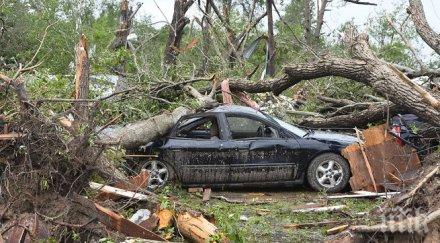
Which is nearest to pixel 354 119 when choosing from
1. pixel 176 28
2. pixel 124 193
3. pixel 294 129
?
→ pixel 294 129

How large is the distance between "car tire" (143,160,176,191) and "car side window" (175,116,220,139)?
23.8 inches

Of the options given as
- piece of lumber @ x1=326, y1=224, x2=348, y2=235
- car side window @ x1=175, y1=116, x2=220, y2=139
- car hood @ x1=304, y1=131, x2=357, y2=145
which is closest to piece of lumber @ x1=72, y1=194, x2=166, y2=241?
piece of lumber @ x1=326, y1=224, x2=348, y2=235

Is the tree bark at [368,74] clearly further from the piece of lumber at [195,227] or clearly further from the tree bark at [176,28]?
the tree bark at [176,28]

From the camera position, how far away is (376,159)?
10.0m

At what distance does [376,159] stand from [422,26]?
295cm

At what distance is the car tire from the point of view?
1035cm

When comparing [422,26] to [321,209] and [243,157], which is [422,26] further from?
[321,209]

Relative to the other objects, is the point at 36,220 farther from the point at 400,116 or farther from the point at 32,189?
the point at 400,116

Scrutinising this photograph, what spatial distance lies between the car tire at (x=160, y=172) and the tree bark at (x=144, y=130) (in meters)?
0.40

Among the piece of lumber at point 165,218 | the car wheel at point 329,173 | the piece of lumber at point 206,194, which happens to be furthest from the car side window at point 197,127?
the piece of lumber at point 165,218

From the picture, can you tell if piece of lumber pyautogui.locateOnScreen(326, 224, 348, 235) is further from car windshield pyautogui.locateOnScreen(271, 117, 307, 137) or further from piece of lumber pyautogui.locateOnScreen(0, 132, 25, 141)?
piece of lumber pyautogui.locateOnScreen(0, 132, 25, 141)

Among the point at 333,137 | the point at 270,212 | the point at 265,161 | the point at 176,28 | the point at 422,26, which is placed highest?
the point at 176,28

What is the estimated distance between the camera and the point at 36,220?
20.7 ft

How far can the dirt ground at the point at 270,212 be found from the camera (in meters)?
7.39
